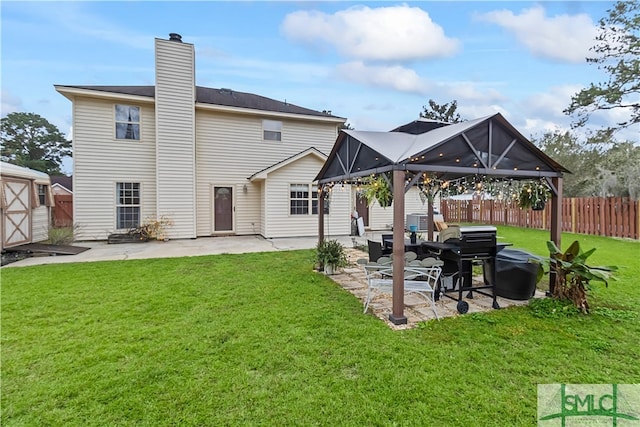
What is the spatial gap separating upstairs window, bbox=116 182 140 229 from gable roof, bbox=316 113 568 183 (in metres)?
9.90

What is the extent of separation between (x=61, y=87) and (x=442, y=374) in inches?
532

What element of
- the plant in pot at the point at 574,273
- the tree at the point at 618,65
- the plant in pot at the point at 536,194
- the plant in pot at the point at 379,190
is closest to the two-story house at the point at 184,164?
the plant in pot at the point at 379,190

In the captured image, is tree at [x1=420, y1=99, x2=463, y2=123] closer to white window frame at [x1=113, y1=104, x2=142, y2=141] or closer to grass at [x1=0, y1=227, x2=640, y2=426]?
white window frame at [x1=113, y1=104, x2=142, y2=141]

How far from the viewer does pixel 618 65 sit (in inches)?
464

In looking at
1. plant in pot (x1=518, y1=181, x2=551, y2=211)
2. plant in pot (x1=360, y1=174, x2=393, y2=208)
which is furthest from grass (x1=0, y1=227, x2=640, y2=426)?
plant in pot (x1=360, y1=174, x2=393, y2=208)

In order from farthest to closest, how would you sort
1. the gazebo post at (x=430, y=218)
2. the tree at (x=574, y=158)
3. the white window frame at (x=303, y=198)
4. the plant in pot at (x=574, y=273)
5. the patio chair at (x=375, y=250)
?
the tree at (x=574, y=158) → the white window frame at (x=303, y=198) → the gazebo post at (x=430, y=218) → the patio chair at (x=375, y=250) → the plant in pot at (x=574, y=273)

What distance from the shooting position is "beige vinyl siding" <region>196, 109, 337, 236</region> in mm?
12086

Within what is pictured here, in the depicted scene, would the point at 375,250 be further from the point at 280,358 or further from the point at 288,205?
the point at 288,205

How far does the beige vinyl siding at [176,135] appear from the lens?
11.1m

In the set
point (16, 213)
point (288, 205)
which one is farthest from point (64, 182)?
point (288, 205)

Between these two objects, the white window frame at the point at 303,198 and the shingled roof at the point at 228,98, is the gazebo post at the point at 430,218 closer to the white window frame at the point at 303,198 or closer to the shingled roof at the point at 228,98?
the white window frame at the point at 303,198

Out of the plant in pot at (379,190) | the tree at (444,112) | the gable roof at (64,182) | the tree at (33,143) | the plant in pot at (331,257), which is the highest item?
the tree at (444,112)

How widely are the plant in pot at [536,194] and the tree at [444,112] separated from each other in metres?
25.8

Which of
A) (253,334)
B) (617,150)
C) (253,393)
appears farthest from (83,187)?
(617,150)
